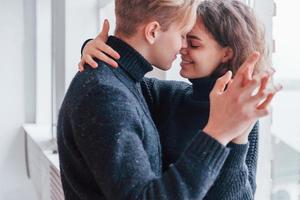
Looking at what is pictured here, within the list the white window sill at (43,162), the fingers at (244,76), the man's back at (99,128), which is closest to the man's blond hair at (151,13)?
the man's back at (99,128)

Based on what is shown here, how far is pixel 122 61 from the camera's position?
103 cm

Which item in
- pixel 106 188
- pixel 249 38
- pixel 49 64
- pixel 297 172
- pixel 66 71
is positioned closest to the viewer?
pixel 106 188

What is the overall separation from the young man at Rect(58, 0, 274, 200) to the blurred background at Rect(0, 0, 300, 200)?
1.30 feet

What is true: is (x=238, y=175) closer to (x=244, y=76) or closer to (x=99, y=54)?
(x=244, y=76)

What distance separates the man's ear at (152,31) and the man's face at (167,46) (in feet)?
0.04

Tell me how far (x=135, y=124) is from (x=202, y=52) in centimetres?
36

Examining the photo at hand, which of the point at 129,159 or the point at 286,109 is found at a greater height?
the point at 129,159

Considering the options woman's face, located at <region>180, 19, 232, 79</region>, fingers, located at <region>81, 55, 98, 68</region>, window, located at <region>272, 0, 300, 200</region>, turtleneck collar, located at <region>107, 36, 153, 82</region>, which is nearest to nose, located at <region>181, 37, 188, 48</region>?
woman's face, located at <region>180, 19, 232, 79</region>

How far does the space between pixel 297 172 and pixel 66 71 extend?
1.76 metres

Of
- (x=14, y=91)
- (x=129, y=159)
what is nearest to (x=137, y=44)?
(x=129, y=159)

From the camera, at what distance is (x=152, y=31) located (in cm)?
101

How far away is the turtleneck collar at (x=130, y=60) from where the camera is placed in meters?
1.03

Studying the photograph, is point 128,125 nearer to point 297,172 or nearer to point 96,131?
point 96,131

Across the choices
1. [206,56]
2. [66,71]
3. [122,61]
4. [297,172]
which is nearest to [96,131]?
[122,61]
